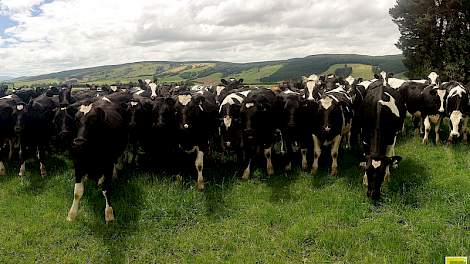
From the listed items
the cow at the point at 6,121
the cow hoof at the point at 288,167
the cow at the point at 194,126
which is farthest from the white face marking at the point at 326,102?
the cow at the point at 6,121

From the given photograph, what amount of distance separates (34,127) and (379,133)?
35.5 feet

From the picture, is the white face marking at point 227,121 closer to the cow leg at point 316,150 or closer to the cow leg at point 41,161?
the cow leg at point 316,150

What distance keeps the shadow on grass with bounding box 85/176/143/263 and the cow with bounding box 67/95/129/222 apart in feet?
0.98

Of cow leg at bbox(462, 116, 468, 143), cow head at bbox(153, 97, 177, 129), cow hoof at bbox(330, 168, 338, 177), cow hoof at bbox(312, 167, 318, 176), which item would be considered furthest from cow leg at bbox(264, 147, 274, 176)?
cow leg at bbox(462, 116, 468, 143)

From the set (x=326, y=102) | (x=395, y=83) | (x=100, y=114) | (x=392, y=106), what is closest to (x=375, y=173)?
(x=392, y=106)

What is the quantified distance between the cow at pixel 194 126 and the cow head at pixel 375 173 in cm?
443

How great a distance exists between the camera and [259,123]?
12461 millimetres

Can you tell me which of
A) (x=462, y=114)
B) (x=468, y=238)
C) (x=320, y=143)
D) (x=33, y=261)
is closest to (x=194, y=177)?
(x=320, y=143)

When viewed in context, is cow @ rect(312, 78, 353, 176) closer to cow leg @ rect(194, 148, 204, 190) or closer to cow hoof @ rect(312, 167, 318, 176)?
cow hoof @ rect(312, 167, 318, 176)

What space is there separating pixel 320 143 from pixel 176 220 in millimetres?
5388

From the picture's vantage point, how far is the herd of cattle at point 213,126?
10227 mm

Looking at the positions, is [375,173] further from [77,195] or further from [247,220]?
[77,195]

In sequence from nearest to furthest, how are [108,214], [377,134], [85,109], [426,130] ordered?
[108,214] → [85,109] → [377,134] → [426,130]

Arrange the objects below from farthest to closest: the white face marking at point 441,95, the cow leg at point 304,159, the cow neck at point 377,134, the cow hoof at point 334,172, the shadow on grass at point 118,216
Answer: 1. the white face marking at point 441,95
2. the cow leg at point 304,159
3. the cow hoof at point 334,172
4. the cow neck at point 377,134
5. the shadow on grass at point 118,216
